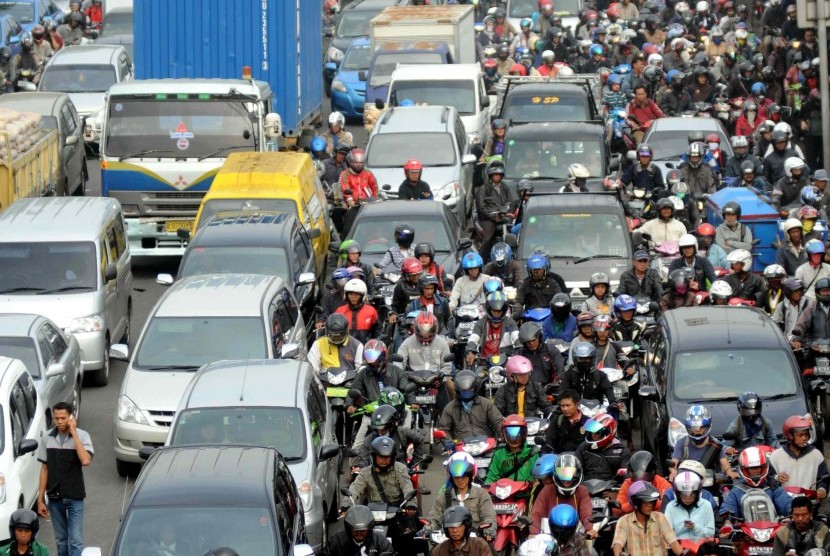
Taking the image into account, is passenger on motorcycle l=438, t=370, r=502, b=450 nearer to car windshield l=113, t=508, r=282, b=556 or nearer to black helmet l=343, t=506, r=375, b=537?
black helmet l=343, t=506, r=375, b=537

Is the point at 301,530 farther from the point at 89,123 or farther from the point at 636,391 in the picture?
the point at 89,123

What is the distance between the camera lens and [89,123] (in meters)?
30.0

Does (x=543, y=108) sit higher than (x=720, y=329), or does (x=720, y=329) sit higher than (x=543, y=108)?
(x=720, y=329)

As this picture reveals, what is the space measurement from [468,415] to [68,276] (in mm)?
6275

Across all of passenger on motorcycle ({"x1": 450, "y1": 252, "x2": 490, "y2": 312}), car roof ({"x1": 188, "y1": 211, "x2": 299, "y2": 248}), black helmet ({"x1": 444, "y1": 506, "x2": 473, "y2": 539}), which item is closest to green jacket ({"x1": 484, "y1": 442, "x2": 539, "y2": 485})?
black helmet ({"x1": 444, "y1": 506, "x2": 473, "y2": 539})

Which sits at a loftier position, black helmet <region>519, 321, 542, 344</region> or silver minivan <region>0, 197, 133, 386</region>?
black helmet <region>519, 321, 542, 344</region>

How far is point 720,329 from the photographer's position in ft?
57.9

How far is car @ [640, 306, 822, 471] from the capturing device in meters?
17.0

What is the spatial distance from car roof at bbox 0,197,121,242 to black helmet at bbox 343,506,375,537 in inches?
335

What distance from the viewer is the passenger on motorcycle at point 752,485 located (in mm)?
14742

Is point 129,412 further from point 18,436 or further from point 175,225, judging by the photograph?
point 175,225

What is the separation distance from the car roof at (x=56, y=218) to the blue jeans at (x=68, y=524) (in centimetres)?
626

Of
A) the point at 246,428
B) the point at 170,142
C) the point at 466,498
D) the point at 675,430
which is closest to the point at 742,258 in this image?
the point at 675,430

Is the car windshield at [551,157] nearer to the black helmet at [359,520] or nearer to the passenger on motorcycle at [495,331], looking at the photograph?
the passenger on motorcycle at [495,331]
